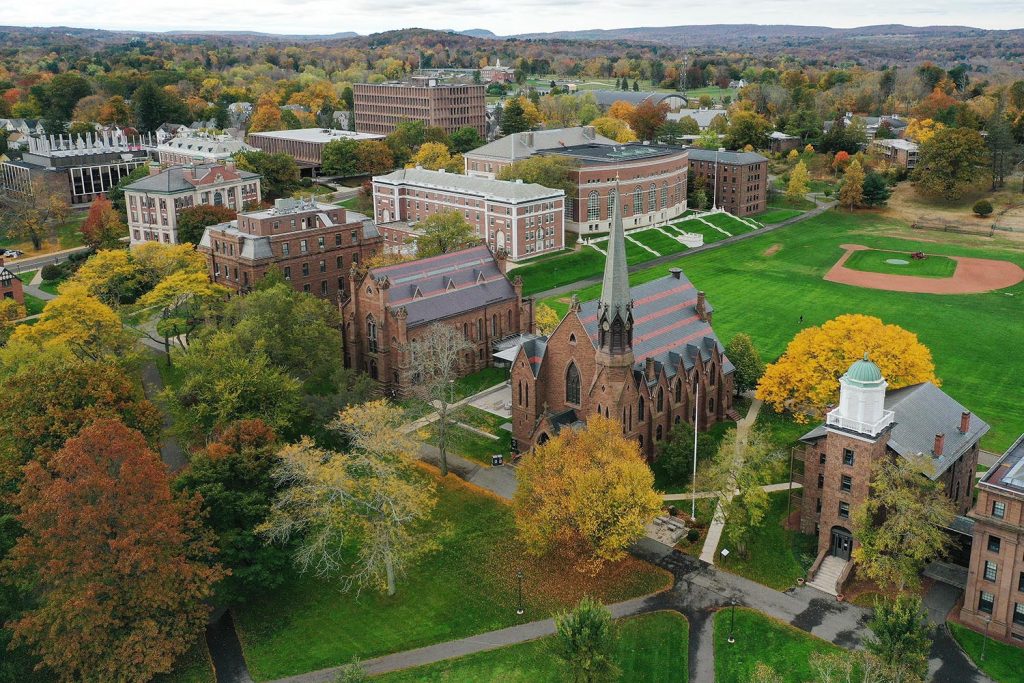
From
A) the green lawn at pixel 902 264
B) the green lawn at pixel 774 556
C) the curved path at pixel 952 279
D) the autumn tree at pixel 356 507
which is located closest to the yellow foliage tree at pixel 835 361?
the green lawn at pixel 774 556

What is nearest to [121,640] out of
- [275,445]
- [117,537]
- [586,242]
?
[117,537]

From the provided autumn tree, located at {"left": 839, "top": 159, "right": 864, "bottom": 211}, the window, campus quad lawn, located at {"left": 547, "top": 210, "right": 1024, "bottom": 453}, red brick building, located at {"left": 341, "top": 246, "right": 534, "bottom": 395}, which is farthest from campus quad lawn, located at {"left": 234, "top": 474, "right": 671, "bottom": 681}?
autumn tree, located at {"left": 839, "top": 159, "right": 864, "bottom": 211}

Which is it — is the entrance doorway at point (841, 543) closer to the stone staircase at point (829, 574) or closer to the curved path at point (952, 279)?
the stone staircase at point (829, 574)

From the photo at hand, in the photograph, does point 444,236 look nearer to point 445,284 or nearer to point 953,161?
point 445,284

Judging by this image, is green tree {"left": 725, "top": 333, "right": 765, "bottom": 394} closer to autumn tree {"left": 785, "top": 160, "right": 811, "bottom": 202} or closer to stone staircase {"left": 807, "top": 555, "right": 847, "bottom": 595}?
stone staircase {"left": 807, "top": 555, "right": 847, "bottom": 595}

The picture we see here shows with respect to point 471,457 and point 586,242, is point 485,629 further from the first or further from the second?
point 586,242

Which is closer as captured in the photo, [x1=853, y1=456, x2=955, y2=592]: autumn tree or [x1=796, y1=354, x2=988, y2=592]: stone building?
[x1=853, y1=456, x2=955, y2=592]: autumn tree
